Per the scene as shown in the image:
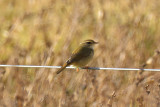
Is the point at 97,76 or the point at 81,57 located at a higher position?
the point at 81,57

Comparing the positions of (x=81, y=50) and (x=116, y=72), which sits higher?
(x=81, y=50)

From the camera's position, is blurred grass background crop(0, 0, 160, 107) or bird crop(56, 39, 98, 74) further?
bird crop(56, 39, 98, 74)

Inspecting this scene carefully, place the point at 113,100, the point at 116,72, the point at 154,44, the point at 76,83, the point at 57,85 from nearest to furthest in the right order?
the point at 113,100, the point at 57,85, the point at 76,83, the point at 116,72, the point at 154,44

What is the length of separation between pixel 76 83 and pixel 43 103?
61 centimetres

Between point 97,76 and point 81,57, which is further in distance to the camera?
point 81,57

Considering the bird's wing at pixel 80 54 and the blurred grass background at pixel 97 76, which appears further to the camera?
the bird's wing at pixel 80 54

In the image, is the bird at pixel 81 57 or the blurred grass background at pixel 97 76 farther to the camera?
the bird at pixel 81 57

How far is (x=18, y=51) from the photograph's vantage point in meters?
3.95

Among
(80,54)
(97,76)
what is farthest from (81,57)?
(97,76)

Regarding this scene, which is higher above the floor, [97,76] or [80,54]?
[80,54]

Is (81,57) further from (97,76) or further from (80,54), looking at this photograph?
(97,76)

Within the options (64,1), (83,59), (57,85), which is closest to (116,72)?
(83,59)

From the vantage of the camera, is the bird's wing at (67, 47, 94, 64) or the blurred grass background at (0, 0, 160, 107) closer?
the blurred grass background at (0, 0, 160, 107)

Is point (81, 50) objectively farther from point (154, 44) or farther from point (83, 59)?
point (154, 44)
